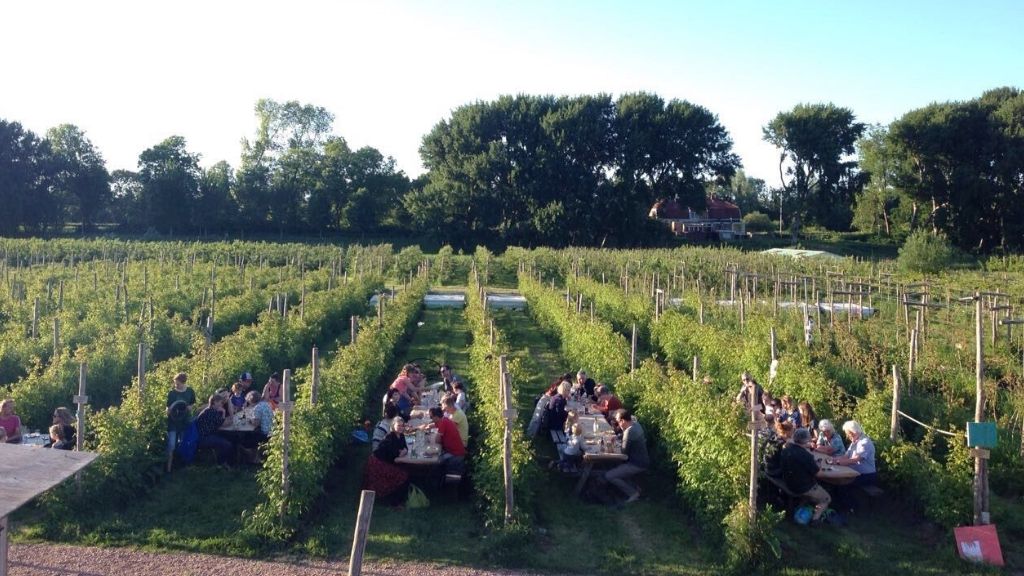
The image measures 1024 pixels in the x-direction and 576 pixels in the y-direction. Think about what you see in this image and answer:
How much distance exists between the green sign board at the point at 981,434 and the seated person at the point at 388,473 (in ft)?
19.3

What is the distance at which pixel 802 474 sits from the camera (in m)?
9.00

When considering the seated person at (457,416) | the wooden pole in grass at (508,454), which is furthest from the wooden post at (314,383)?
the wooden pole in grass at (508,454)

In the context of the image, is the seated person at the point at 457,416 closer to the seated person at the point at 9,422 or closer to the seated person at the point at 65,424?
the seated person at the point at 65,424

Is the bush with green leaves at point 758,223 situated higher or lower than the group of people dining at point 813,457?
higher

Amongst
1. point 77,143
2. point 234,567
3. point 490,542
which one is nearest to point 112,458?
point 234,567

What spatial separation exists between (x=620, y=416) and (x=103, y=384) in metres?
8.57

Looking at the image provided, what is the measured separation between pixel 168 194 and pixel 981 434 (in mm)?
60485

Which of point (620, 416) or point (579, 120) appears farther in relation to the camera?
point (579, 120)

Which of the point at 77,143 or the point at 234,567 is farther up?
the point at 77,143

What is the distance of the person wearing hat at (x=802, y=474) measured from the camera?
8.98 meters

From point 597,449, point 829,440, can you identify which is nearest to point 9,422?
point 597,449

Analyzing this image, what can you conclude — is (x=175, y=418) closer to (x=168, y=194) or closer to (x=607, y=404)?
(x=607, y=404)

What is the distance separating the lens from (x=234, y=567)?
25.8 ft

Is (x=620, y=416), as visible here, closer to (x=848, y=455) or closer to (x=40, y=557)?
(x=848, y=455)
